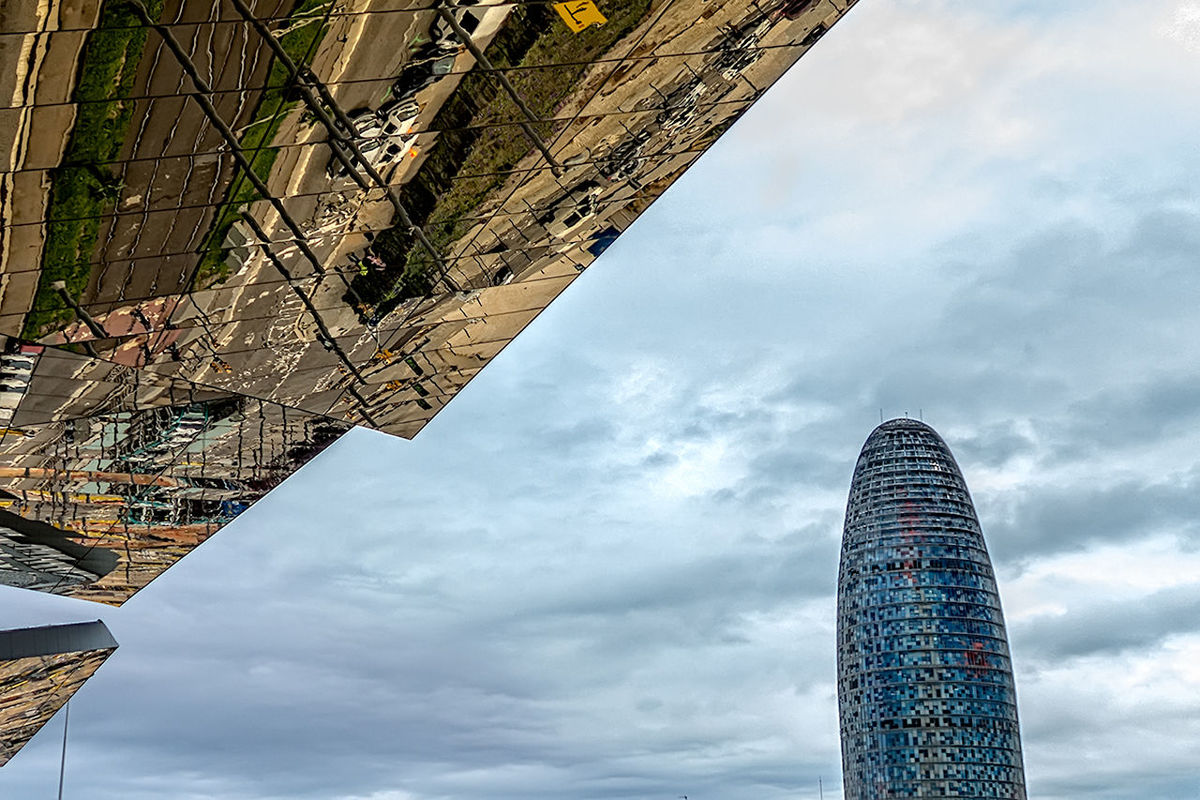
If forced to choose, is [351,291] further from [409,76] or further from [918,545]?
[918,545]

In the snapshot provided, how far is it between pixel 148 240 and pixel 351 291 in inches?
105

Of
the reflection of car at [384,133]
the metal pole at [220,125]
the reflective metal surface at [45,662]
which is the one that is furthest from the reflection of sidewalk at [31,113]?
the reflective metal surface at [45,662]

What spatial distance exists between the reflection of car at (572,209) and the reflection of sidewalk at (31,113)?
4.74m

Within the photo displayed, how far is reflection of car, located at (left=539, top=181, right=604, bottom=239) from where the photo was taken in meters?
11.8

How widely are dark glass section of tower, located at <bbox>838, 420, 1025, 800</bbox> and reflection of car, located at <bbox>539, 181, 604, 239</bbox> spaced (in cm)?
9562

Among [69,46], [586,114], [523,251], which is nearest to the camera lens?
[69,46]

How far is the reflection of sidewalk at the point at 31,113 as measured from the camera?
7.86 metres

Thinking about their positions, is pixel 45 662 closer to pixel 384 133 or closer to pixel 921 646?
pixel 384 133

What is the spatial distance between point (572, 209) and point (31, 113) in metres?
5.26

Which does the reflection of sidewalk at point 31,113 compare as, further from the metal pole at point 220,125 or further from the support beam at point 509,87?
the support beam at point 509,87

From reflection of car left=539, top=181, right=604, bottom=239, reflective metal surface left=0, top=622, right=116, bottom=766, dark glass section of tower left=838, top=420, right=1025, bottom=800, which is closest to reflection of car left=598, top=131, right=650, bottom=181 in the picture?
reflection of car left=539, top=181, right=604, bottom=239

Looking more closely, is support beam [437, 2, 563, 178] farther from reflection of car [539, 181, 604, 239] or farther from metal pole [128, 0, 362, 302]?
metal pole [128, 0, 362, 302]

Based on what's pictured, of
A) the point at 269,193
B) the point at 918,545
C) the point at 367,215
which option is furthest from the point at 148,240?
the point at 918,545

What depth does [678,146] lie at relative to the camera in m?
11.4
